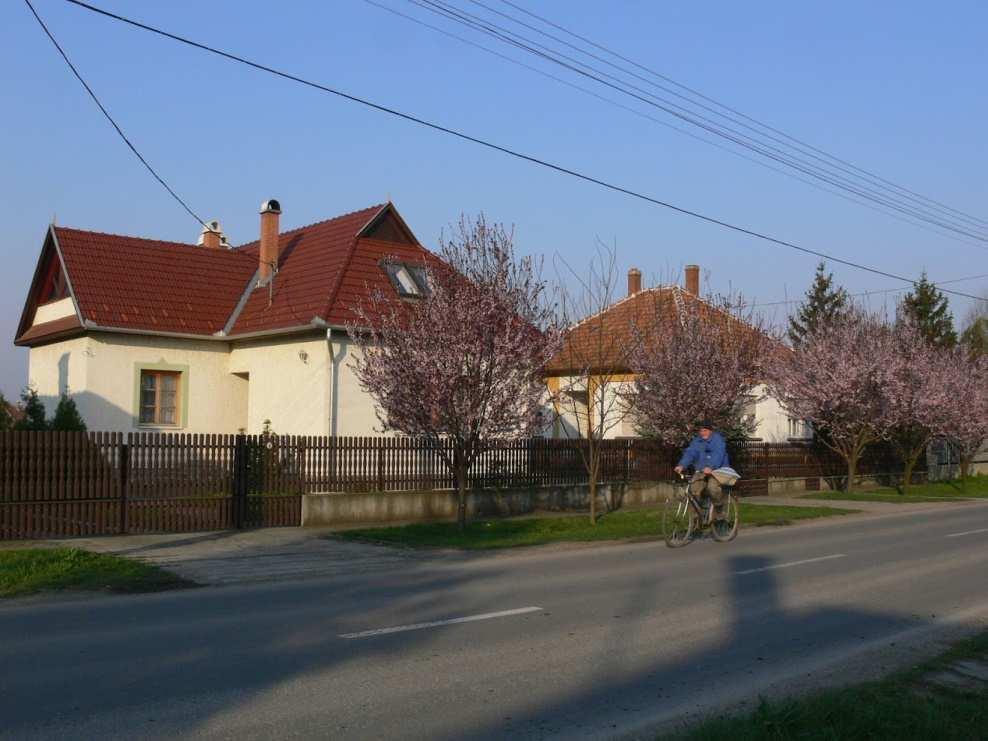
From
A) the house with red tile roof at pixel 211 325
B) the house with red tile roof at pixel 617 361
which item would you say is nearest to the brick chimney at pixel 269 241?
the house with red tile roof at pixel 211 325

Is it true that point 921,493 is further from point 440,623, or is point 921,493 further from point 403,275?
point 440,623

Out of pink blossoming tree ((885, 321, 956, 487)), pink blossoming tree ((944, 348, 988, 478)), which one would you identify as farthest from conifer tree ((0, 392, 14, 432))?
pink blossoming tree ((944, 348, 988, 478))

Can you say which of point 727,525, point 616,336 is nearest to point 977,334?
point 616,336

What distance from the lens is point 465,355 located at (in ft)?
53.2

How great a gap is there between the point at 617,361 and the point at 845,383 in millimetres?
8758

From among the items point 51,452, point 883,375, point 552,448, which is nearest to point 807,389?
point 883,375

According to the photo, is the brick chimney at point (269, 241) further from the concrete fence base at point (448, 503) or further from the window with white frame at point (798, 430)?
the window with white frame at point (798, 430)

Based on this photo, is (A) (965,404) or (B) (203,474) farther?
(A) (965,404)

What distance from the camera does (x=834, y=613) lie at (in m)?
10.1

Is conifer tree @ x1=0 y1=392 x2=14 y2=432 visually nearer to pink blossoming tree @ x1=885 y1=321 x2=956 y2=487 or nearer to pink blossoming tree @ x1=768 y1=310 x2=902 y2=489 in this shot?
pink blossoming tree @ x1=768 y1=310 x2=902 y2=489

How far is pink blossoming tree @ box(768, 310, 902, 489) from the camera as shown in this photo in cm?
2838

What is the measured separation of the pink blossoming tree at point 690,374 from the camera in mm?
22938

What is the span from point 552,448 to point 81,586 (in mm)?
12529

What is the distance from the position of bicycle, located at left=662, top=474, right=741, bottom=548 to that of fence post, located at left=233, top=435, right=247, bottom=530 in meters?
6.97
